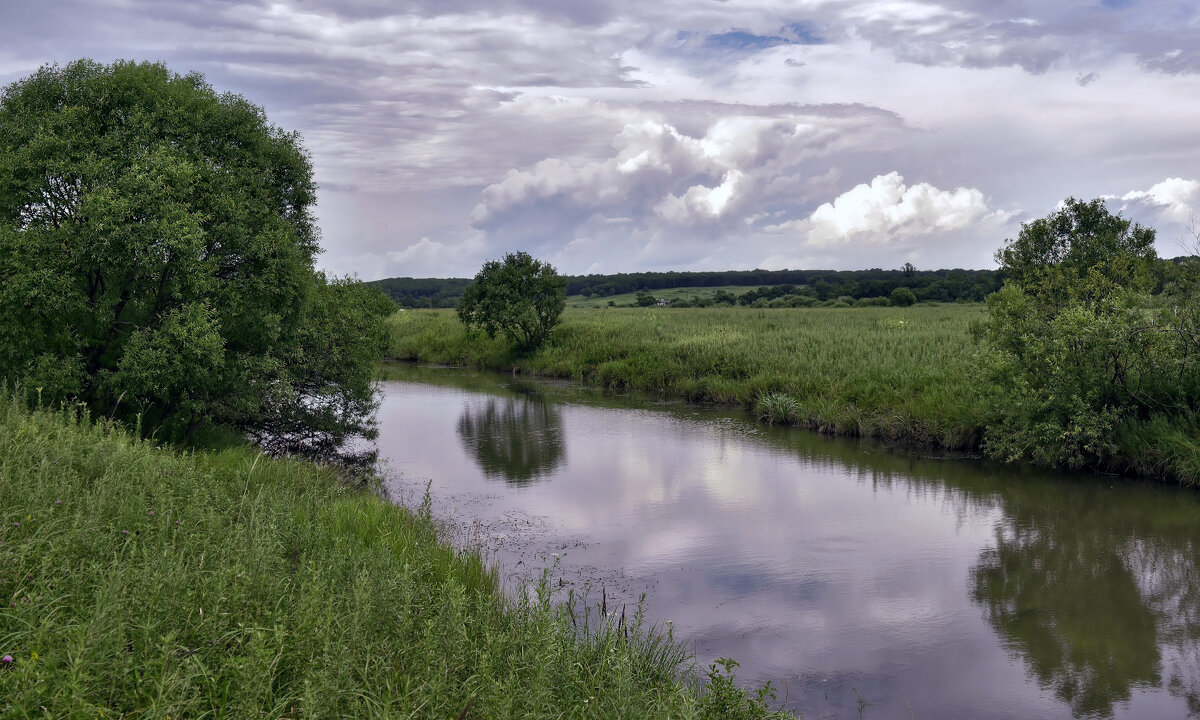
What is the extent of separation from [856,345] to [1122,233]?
41.8ft

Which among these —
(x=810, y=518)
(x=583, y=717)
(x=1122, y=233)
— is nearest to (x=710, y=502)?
(x=810, y=518)

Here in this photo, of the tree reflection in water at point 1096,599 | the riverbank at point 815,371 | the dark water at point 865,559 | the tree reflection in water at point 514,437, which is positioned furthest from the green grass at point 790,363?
the tree reflection in water at point 514,437

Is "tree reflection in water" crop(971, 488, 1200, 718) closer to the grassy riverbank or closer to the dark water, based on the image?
the dark water

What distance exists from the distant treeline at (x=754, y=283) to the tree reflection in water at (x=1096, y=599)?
67.4 metres

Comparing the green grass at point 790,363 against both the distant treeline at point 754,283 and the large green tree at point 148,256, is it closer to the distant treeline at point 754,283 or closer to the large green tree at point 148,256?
the large green tree at point 148,256

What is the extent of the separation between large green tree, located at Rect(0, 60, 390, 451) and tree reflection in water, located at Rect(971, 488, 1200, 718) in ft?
33.8

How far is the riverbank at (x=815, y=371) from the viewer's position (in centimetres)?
1631

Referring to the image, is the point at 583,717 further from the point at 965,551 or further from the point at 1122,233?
the point at 1122,233

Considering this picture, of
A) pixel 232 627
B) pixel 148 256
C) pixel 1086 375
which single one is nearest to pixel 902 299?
pixel 1086 375

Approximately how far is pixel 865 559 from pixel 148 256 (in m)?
10.5

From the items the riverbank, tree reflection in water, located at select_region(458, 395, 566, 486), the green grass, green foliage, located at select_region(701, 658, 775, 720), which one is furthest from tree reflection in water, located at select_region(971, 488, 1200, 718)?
tree reflection in water, located at select_region(458, 395, 566, 486)

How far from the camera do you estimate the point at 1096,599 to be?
30.9ft

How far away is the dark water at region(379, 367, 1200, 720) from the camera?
295 inches

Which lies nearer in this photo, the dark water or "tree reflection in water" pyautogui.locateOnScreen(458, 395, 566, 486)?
the dark water
